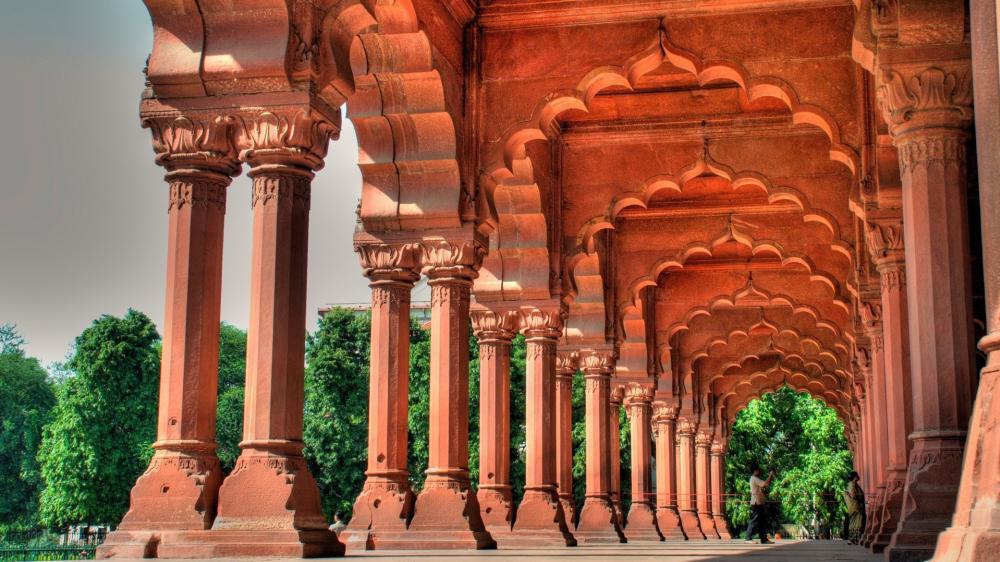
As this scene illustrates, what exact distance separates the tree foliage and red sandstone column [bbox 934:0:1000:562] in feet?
185

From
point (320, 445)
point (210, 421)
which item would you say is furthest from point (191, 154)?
point (320, 445)

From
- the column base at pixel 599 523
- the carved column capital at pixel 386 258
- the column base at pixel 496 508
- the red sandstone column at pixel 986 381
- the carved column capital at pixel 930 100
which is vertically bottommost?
the column base at pixel 599 523

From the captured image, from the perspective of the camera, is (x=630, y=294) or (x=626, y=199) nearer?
(x=626, y=199)

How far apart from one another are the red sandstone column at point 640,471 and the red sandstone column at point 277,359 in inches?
844

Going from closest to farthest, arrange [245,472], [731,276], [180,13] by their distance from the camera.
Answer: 1. [245,472]
2. [180,13]
3. [731,276]

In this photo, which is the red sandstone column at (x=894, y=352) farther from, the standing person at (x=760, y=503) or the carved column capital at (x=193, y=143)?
the standing person at (x=760, y=503)

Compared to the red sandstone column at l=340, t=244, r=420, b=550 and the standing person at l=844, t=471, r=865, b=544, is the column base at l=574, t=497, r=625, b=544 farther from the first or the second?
the red sandstone column at l=340, t=244, r=420, b=550

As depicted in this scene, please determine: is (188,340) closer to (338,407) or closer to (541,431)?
(541,431)

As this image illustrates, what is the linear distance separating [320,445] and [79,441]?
31.9 feet

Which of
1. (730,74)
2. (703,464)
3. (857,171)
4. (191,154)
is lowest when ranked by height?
(703,464)

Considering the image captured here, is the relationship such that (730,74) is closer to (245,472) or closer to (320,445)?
(245,472)

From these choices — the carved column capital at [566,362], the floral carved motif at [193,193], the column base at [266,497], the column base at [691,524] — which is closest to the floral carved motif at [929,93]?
the floral carved motif at [193,193]

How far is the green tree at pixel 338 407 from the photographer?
5059 centimetres

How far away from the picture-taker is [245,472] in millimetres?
11680
